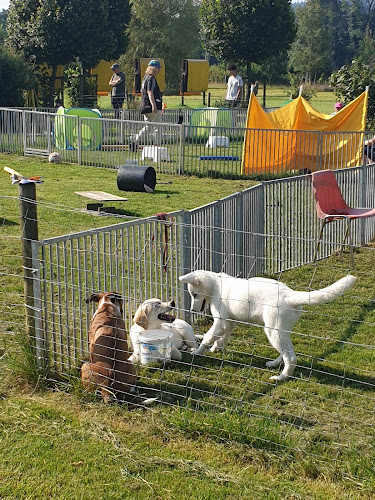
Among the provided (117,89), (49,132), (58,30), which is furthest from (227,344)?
(58,30)

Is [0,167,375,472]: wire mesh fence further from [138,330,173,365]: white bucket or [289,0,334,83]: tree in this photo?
[289,0,334,83]: tree

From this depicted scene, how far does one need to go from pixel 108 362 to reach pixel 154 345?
0.66 meters

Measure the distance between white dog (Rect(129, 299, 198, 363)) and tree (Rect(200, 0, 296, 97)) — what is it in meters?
31.6

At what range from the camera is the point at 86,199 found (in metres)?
12.8

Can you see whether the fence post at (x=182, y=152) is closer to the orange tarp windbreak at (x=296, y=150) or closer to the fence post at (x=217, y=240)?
the orange tarp windbreak at (x=296, y=150)

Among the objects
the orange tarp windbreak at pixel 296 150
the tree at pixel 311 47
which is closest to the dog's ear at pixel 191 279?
the orange tarp windbreak at pixel 296 150

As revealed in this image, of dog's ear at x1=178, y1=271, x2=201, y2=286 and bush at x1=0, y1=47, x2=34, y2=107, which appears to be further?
bush at x1=0, y1=47, x2=34, y2=107

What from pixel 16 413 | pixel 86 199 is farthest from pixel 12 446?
pixel 86 199

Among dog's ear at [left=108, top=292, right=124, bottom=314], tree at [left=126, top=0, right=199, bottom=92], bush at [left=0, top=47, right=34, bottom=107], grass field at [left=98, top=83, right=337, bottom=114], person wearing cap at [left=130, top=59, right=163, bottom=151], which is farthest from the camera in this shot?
tree at [left=126, top=0, right=199, bottom=92]

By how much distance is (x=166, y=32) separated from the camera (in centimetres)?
6259

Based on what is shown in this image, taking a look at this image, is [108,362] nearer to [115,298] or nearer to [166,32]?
[115,298]

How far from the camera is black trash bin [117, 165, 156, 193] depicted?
13438mm

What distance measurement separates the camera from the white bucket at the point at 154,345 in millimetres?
5968

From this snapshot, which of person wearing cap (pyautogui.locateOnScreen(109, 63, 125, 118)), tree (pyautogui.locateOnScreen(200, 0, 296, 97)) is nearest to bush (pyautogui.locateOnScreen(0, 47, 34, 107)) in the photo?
person wearing cap (pyautogui.locateOnScreen(109, 63, 125, 118))
